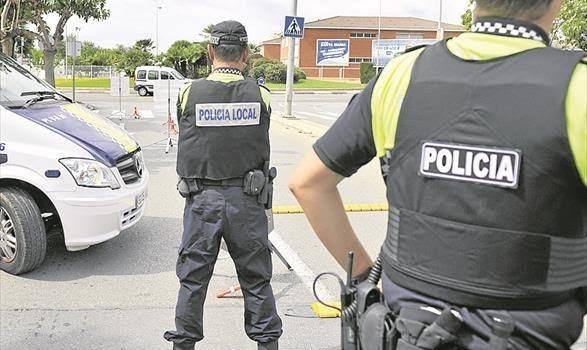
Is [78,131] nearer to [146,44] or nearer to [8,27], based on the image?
[8,27]

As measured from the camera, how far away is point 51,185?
4.54 metres

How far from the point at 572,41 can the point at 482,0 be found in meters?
13.2

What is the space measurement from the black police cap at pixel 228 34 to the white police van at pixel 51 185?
191 cm

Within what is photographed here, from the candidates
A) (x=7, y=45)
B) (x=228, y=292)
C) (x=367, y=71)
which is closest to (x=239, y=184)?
(x=228, y=292)

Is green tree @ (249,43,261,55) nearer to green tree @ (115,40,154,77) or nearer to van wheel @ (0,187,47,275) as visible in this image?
van wheel @ (0,187,47,275)

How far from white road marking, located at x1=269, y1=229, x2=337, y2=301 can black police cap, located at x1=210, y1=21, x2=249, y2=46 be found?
214 centimetres

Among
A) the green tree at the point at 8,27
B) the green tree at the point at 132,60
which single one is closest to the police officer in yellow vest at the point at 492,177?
the green tree at the point at 8,27

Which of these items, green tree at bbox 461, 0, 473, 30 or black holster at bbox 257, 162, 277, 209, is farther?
black holster at bbox 257, 162, 277, 209

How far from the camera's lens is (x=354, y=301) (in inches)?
67.9

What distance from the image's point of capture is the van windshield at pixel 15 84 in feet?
16.3

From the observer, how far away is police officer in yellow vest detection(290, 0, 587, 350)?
134 centimetres

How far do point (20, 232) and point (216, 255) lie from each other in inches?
83.3

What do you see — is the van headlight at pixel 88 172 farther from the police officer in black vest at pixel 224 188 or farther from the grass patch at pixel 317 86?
the grass patch at pixel 317 86

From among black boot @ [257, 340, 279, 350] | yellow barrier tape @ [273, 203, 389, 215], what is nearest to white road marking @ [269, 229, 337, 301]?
yellow barrier tape @ [273, 203, 389, 215]
